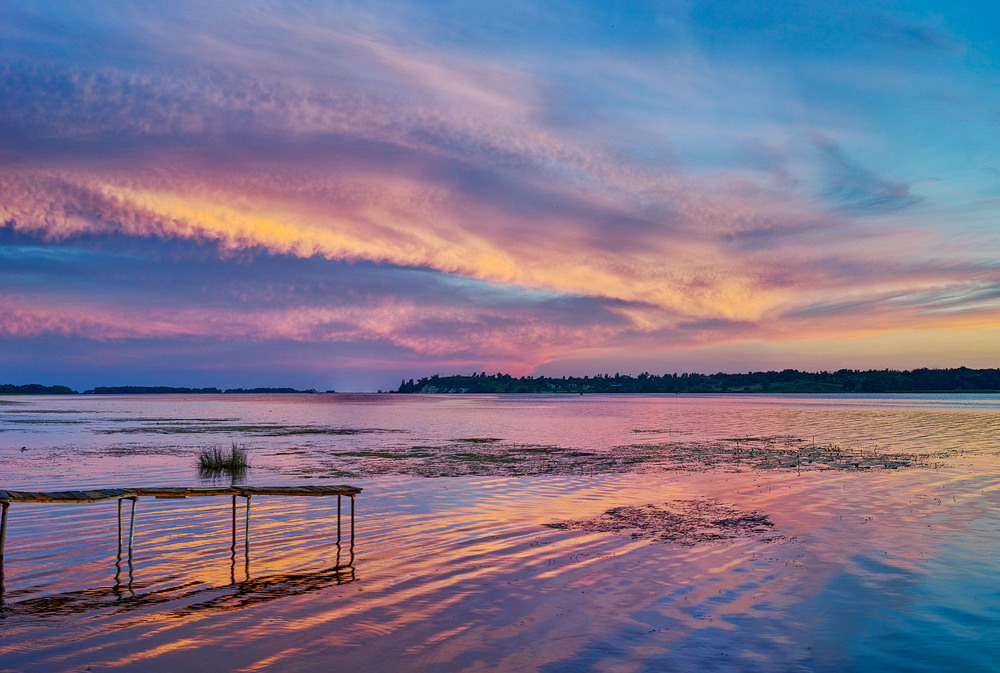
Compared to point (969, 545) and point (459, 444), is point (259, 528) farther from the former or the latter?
point (459, 444)

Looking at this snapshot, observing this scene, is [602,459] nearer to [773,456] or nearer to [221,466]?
[773,456]

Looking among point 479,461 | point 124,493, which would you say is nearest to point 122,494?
point 124,493

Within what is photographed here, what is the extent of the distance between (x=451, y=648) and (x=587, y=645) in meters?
2.34

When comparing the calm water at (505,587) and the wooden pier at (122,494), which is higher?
the wooden pier at (122,494)

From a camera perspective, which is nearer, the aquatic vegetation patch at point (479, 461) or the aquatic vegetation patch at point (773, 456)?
the aquatic vegetation patch at point (479, 461)

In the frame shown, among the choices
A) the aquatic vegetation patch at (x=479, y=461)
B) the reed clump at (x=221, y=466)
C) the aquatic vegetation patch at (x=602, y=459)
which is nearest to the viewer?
the reed clump at (x=221, y=466)

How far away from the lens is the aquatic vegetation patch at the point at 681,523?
66.2 feet

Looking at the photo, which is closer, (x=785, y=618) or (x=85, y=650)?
(x=85, y=650)

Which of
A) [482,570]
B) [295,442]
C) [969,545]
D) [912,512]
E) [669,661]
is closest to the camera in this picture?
[669,661]

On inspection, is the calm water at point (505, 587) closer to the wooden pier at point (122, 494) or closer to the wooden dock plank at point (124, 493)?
the wooden pier at point (122, 494)

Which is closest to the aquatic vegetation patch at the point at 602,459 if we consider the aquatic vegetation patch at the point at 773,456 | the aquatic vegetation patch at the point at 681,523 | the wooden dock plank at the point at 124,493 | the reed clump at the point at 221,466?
the aquatic vegetation patch at the point at 773,456

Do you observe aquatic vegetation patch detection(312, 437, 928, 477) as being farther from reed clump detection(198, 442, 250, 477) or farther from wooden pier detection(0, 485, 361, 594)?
wooden pier detection(0, 485, 361, 594)

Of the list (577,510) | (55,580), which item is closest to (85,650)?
(55,580)

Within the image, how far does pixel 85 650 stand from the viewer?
36.2ft
